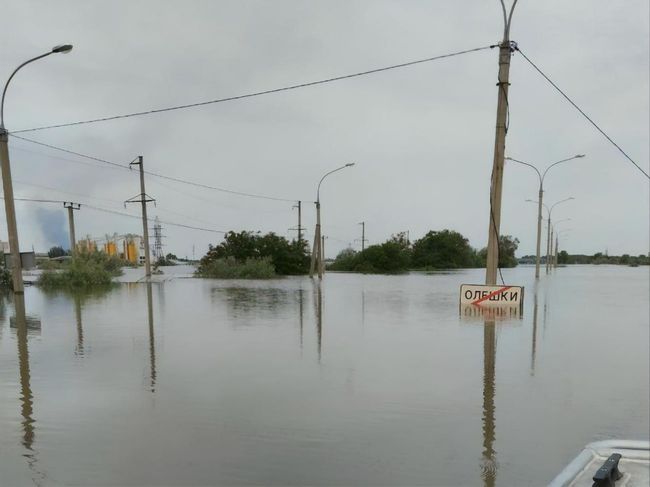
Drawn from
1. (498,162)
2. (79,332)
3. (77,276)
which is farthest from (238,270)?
(498,162)

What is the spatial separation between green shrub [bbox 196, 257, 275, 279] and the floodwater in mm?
32436

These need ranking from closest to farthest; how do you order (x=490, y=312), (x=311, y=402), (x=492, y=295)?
1. (x=311, y=402)
2. (x=492, y=295)
3. (x=490, y=312)

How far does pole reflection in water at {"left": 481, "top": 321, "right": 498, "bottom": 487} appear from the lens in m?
4.19

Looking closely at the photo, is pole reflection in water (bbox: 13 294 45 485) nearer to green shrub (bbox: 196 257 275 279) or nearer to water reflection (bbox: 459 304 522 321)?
water reflection (bbox: 459 304 522 321)

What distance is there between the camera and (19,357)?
28.4 feet

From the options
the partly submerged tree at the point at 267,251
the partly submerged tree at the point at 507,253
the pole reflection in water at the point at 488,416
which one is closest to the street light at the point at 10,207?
the pole reflection in water at the point at 488,416

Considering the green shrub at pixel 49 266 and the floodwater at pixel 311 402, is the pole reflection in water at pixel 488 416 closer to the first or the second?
the floodwater at pixel 311 402

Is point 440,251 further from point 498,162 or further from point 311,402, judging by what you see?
point 311,402

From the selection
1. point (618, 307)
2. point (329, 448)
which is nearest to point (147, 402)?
point (329, 448)

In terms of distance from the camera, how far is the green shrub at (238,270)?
148 feet

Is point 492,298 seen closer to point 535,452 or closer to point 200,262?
point 535,452

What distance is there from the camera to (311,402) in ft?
19.8

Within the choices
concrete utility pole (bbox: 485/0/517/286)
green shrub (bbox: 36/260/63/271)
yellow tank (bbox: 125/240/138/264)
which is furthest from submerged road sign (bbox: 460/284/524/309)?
yellow tank (bbox: 125/240/138/264)

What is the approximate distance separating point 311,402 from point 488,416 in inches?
76.4
